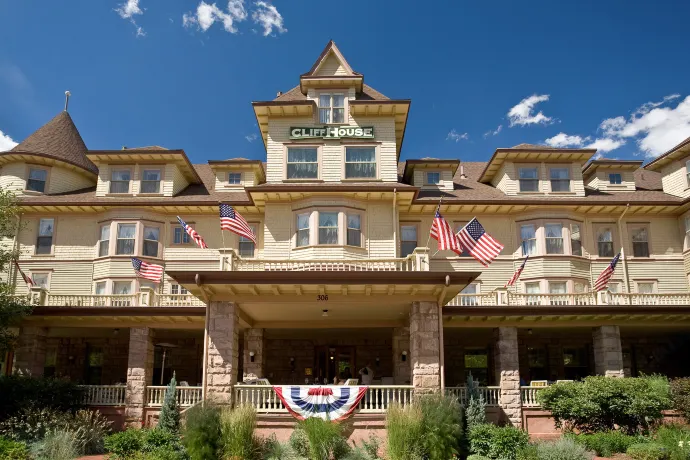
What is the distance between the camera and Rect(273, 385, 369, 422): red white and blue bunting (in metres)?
17.6

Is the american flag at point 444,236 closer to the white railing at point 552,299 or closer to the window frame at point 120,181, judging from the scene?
the white railing at point 552,299

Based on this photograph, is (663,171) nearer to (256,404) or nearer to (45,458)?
(256,404)

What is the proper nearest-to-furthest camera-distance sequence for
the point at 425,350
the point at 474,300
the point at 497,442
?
the point at 497,442 → the point at 425,350 → the point at 474,300

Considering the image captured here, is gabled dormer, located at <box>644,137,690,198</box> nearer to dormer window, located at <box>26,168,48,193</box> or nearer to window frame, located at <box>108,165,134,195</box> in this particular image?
window frame, located at <box>108,165,134,195</box>

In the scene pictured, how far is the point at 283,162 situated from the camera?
2773 centimetres

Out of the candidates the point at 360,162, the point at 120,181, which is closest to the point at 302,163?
the point at 360,162

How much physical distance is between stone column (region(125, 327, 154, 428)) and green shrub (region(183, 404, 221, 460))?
24.6 ft

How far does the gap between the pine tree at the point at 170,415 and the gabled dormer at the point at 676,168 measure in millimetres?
25425

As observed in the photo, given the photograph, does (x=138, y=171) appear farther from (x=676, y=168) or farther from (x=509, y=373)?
(x=676, y=168)

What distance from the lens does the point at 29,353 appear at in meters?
24.3

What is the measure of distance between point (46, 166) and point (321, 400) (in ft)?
69.1

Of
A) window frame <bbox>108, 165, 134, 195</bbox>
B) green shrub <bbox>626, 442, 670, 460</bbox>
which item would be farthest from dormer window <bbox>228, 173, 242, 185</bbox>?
green shrub <bbox>626, 442, 670, 460</bbox>

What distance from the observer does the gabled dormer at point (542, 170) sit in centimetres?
2967

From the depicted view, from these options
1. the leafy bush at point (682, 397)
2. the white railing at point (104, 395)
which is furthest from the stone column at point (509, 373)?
the white railing at point (104, 395)
